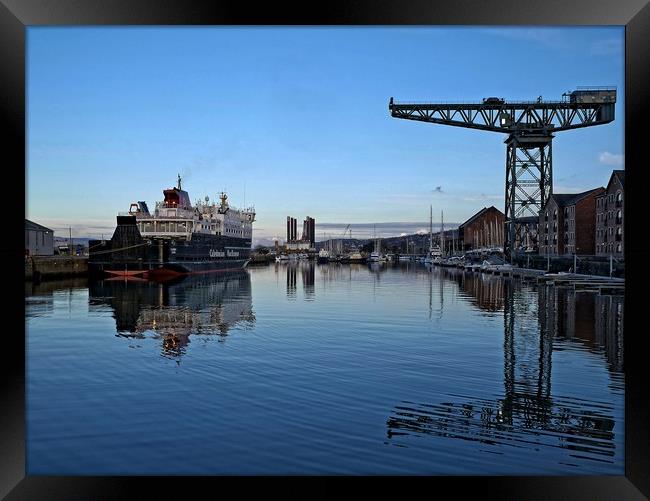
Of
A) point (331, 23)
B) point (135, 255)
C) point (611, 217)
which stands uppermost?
point (611, 217)

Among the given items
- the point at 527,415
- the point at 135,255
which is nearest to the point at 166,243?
the point at 135,255

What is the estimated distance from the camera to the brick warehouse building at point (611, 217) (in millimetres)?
54750

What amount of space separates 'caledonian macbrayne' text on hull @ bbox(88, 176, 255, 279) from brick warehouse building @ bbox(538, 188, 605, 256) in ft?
123

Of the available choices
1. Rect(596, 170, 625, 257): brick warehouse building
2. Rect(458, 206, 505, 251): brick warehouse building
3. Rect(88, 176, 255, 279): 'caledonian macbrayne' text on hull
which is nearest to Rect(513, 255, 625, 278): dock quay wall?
Rect(596, 170, 625, 257): brick warehouse building

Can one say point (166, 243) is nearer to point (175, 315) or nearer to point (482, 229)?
point (175, 315)

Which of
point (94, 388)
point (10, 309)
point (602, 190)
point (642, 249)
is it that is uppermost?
point (602, 190)

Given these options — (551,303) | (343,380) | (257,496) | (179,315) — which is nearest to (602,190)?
(551,303)

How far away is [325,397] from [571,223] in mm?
62431

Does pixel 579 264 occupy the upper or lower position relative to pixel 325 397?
upper

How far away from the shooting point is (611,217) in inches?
2263

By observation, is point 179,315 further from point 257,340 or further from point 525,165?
point 525,165

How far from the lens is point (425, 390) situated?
34.6 feet

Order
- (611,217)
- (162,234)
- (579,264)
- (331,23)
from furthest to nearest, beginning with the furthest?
(162,234)
(611,217)
(579,264)
(331,23)

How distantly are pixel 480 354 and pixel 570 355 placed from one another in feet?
6.99
